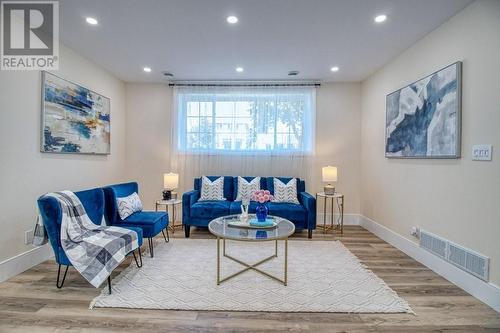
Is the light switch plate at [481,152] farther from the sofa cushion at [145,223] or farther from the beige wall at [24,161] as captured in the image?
the beige wall at [24,161]

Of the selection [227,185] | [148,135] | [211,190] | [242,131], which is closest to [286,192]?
[227,185]

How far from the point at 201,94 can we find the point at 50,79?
2.38m

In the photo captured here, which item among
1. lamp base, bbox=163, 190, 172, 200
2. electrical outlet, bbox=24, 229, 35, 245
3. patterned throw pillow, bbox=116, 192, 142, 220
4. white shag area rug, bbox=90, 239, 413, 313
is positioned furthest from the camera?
lamp base, bbox=163, 190, 172, 200

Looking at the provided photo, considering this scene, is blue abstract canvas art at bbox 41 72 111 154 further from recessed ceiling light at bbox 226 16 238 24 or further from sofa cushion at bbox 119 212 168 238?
recessed ceiling light at bbox 226 16 238 24

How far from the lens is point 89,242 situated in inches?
94.5

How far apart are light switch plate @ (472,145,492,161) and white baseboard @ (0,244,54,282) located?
183 inches

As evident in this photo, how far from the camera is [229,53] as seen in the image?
3605mm

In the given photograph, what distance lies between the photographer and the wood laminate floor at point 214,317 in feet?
6.26

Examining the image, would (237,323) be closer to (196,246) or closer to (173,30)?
(196,246)

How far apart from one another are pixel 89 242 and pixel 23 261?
1.07 meters

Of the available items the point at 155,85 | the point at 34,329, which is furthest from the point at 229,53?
the point at 34,329

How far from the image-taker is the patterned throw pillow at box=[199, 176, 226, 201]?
4512mm

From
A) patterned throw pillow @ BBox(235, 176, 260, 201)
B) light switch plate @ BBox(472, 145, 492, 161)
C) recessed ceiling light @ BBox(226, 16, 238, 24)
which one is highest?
recessed ceiling light @ BBox(226, 16, 238, 24)

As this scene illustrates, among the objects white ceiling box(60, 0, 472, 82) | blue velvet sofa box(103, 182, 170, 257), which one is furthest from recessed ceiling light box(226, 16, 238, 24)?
blue velvet sofa box(103, 182, 170, 257)
